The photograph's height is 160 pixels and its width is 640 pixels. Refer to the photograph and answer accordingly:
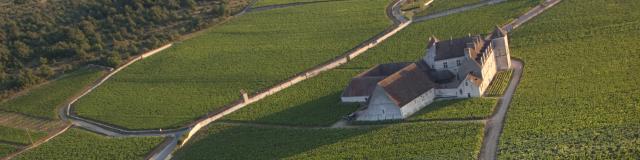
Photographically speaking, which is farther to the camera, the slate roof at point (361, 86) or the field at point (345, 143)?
the slate roof at point (361, 86)

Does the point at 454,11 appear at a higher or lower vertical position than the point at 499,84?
higher

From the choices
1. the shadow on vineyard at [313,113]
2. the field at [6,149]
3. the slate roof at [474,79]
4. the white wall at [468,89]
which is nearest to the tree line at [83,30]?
the field at [6,149]

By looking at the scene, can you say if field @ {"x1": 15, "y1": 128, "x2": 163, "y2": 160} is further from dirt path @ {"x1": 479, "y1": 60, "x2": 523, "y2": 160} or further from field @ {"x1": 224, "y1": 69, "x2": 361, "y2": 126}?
dirt path @ {"x1": 479, "y1": 60, "x2": 523, "y2": 160}

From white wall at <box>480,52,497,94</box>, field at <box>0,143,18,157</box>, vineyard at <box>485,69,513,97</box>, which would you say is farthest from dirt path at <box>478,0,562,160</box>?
field at <box>0,143,18,157</box>

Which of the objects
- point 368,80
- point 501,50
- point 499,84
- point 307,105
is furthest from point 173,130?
point 501,50

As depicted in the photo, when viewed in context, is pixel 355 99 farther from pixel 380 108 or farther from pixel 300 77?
pixel 300 77

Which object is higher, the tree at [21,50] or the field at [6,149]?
the tree at [21,50]

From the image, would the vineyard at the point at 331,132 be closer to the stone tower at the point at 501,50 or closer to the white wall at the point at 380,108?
the white wall at the point at 380,108
